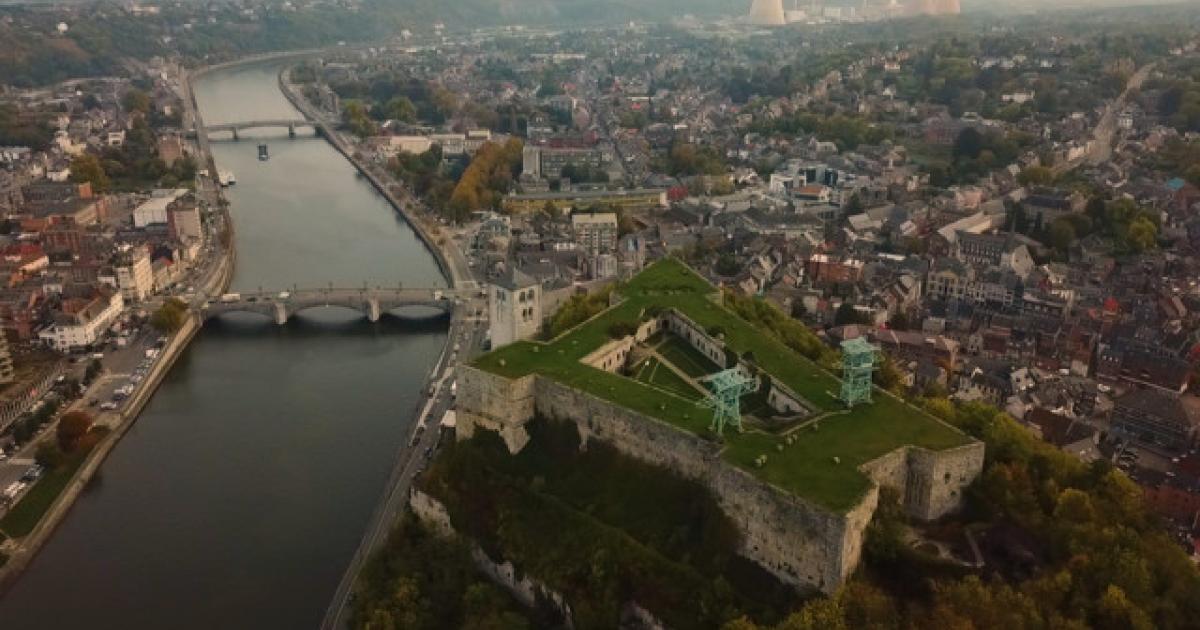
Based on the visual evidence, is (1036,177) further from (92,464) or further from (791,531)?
(92,464)

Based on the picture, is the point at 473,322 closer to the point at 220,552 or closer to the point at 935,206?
the point at 220,552

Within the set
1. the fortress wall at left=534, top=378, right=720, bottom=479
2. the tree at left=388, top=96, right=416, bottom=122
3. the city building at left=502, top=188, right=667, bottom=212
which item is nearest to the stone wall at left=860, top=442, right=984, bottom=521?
the fortress wall at left=534, top=378, right=720, bottom=479

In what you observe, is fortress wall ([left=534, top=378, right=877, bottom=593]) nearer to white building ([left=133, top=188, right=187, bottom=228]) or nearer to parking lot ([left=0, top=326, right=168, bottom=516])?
parking lot ([left=0, top=326, right=168, bottom=516])

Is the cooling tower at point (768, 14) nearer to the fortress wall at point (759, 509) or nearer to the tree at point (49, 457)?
the tree at point (49, 457)

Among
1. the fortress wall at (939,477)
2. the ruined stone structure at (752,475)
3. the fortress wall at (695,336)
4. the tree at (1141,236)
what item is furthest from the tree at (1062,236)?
the fortress wall at (939,477)

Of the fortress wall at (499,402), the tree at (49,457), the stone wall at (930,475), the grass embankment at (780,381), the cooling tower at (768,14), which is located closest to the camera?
the grass embankment at (780,381)

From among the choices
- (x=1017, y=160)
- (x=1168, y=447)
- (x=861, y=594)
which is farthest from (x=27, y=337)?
Result: (x=1017, y=160)
